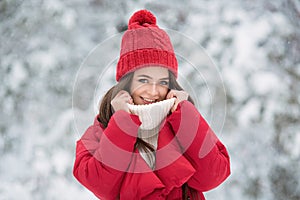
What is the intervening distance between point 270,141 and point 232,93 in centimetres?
22

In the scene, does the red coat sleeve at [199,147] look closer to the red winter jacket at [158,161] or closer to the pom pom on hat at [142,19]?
the red winter jacket at [158,161]

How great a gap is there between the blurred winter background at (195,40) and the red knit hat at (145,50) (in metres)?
0.52

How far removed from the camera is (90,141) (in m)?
0.80

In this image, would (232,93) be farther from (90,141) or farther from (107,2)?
(90,141)

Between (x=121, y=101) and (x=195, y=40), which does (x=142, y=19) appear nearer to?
(x=121, y=101)

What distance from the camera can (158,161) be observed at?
756 mm

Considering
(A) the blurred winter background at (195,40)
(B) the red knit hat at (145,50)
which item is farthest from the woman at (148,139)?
(A) the blurred winter background at (195,40)

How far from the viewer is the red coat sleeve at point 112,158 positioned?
712mm

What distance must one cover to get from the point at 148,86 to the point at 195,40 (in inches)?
24.6

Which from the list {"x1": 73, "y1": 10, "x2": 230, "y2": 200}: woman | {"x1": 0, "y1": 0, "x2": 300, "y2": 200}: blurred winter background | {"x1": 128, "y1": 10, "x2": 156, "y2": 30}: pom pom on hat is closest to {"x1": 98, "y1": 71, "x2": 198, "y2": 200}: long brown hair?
{"x1": 73, "y1": 10, "x2": 230, "y2": 200}: woman

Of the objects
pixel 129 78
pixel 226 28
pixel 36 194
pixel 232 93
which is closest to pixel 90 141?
pixel 129 78

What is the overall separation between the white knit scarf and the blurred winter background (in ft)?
1.94

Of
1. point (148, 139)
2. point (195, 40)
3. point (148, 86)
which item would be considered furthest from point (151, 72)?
point (195, 40)

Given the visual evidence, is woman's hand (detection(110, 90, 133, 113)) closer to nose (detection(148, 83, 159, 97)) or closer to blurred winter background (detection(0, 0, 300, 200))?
nose (detection(148, 83, 159, 97))
